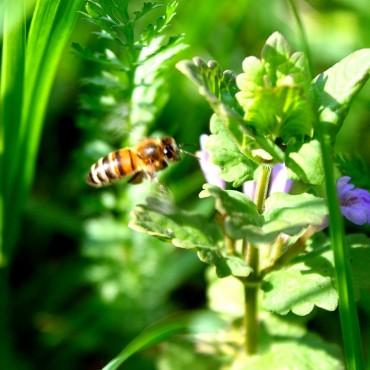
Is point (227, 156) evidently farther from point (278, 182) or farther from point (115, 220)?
point (115, 220)

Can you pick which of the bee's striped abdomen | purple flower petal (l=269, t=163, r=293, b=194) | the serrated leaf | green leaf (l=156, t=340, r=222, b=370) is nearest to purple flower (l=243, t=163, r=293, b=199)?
purple flower petal (l=269, t=163, r=293, b=194)

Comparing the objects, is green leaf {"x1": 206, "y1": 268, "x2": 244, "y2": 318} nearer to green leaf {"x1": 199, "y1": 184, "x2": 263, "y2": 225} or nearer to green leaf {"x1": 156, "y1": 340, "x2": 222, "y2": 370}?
green leaf {"x1": 156, "y1": 340, "x2": 222, "y2": 370}

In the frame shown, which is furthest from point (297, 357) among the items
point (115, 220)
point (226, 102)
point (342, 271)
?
point (115, 220)

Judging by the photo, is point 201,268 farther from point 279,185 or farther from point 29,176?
point 279,185

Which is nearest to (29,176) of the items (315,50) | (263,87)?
(263,87)

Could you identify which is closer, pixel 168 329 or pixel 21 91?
pixel 168 329
